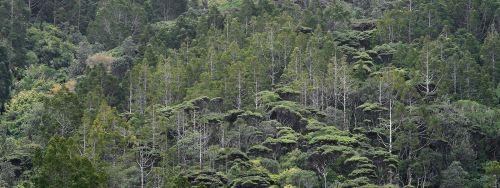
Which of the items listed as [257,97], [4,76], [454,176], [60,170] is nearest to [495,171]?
[454,176]

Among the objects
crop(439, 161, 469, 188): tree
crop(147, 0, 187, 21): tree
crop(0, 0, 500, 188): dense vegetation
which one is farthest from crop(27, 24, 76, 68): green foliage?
crop(439, 161, 469, 188): tree

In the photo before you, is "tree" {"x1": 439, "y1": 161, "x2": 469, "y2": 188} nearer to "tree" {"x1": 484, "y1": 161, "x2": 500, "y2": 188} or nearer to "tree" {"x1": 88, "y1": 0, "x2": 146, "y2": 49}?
"tree" {"x1": 484, "y1": 161, "x2": 500, "y2": 188}

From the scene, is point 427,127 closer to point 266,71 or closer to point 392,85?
point 392,85

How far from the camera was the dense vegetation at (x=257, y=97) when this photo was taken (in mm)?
68625

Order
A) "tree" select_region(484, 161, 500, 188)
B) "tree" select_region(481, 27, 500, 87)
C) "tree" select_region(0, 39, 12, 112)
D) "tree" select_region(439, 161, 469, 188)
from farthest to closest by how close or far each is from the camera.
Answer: "tree" select_region(0, 39, 12, 112) → "tree" select_region(481, 27, 500, 87) → "tree" select_region(439, 161, 469, 188) → "tree" select_region(484, 161, 500, 188)

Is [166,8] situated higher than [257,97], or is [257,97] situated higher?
[166,8]

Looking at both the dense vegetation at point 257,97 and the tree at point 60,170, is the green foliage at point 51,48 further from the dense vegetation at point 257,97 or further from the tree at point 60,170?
the tree at point 60,170

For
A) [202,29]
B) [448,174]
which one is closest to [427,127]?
[448,174]

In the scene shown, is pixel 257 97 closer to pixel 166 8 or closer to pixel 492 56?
pixel 492 56

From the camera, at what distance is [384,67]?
89.4 meters

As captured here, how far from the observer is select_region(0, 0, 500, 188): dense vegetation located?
6862 cm

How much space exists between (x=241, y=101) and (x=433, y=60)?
17.6 m

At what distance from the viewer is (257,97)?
82.0 m

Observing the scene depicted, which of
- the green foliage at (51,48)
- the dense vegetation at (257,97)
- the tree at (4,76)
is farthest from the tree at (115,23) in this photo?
the tree at (4,76)
